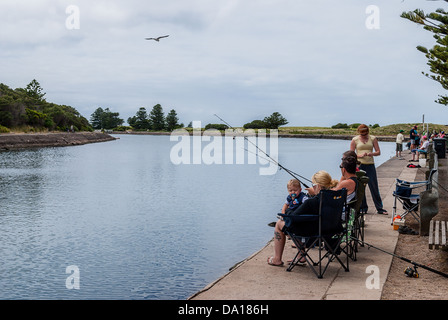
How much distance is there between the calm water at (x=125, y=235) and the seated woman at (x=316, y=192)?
183 cm

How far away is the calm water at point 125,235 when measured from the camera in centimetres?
859

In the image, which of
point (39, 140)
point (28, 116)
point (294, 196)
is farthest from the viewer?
point (28, 116)

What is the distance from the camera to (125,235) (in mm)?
12898

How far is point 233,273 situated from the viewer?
6.63 meters

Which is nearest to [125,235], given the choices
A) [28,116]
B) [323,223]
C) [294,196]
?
[294,196]

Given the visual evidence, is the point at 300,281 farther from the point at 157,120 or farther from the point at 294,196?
the point at 157,120

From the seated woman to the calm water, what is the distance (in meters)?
1.83

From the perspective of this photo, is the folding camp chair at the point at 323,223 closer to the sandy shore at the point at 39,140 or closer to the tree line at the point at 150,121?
the sandy shore at the point at 39,140

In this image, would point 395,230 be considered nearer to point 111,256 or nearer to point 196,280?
point 196,280

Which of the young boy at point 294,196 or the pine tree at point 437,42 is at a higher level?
the pine tree at point 437,42

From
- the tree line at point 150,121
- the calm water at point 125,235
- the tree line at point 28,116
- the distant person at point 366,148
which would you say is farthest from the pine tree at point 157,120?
the distant person at point 366,148

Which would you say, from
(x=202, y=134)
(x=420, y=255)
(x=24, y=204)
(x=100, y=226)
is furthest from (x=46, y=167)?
(x=202, y=134)

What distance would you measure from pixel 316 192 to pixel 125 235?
696 centimetres
